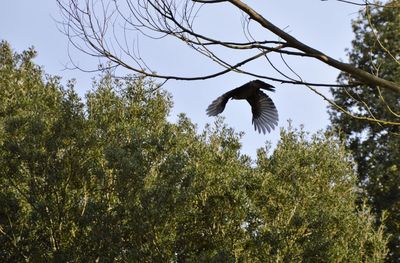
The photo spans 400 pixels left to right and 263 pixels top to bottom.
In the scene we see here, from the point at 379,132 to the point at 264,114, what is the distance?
A: 2058 centimetres

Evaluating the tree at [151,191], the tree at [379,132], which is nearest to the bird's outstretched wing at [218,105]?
the tree at [151,191]

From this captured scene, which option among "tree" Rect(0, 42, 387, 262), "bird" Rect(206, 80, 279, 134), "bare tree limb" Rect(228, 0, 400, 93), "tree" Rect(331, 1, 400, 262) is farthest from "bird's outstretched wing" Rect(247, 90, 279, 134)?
"tree" Rect(331, 1, 400, 262)

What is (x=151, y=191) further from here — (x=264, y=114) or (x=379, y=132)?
(x=379, y=132)

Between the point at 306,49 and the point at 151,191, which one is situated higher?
the point at 151,191


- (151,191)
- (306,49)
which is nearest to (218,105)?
(306,49)

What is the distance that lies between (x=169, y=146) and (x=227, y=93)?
8757 millimetres

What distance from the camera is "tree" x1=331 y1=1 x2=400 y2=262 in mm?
27719

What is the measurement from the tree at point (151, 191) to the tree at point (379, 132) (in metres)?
7.57

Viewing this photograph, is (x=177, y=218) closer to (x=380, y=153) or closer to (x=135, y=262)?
(x=135, y=262)

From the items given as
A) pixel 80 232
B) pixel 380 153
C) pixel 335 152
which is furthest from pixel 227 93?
pixel 380 153

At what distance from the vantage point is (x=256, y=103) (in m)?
9.20

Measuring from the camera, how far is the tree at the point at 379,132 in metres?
27.7

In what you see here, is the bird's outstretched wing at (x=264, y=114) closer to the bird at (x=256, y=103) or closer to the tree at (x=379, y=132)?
the bird at (x=256, y=103)

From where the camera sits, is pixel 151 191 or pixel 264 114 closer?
pixel 264 114
